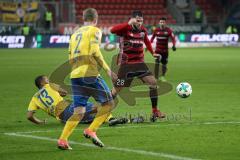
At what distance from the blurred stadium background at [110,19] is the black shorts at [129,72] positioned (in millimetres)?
33494

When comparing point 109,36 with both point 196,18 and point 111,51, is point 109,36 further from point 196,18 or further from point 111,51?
point 196,18

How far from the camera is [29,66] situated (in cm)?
3175

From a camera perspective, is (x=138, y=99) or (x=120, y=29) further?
(x=138, y=99)

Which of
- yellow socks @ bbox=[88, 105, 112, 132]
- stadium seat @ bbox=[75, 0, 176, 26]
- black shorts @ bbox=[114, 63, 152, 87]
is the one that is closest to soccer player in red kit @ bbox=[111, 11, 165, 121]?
black shorts @ bbox=[114, 63, 152, 87]

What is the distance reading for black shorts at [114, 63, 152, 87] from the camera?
47.7ft

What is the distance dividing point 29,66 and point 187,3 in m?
29.3

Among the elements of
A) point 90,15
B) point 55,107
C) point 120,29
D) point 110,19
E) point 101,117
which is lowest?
point 110,19

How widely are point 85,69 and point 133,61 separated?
390 centimetres

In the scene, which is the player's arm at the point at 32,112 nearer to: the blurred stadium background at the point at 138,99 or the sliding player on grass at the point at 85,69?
the blurred stadium background at the point at 138,99

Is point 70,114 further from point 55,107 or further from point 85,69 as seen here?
point 85,69

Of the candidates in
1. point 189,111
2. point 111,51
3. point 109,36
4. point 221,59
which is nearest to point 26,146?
point 189,111

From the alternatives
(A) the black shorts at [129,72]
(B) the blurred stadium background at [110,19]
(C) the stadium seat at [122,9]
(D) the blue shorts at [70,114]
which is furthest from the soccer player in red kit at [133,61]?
(C) the stadium seat at [122,9]

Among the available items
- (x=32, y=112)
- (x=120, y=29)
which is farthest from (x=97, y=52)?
(x=120, y=29)

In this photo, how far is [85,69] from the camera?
1091 centimetres
